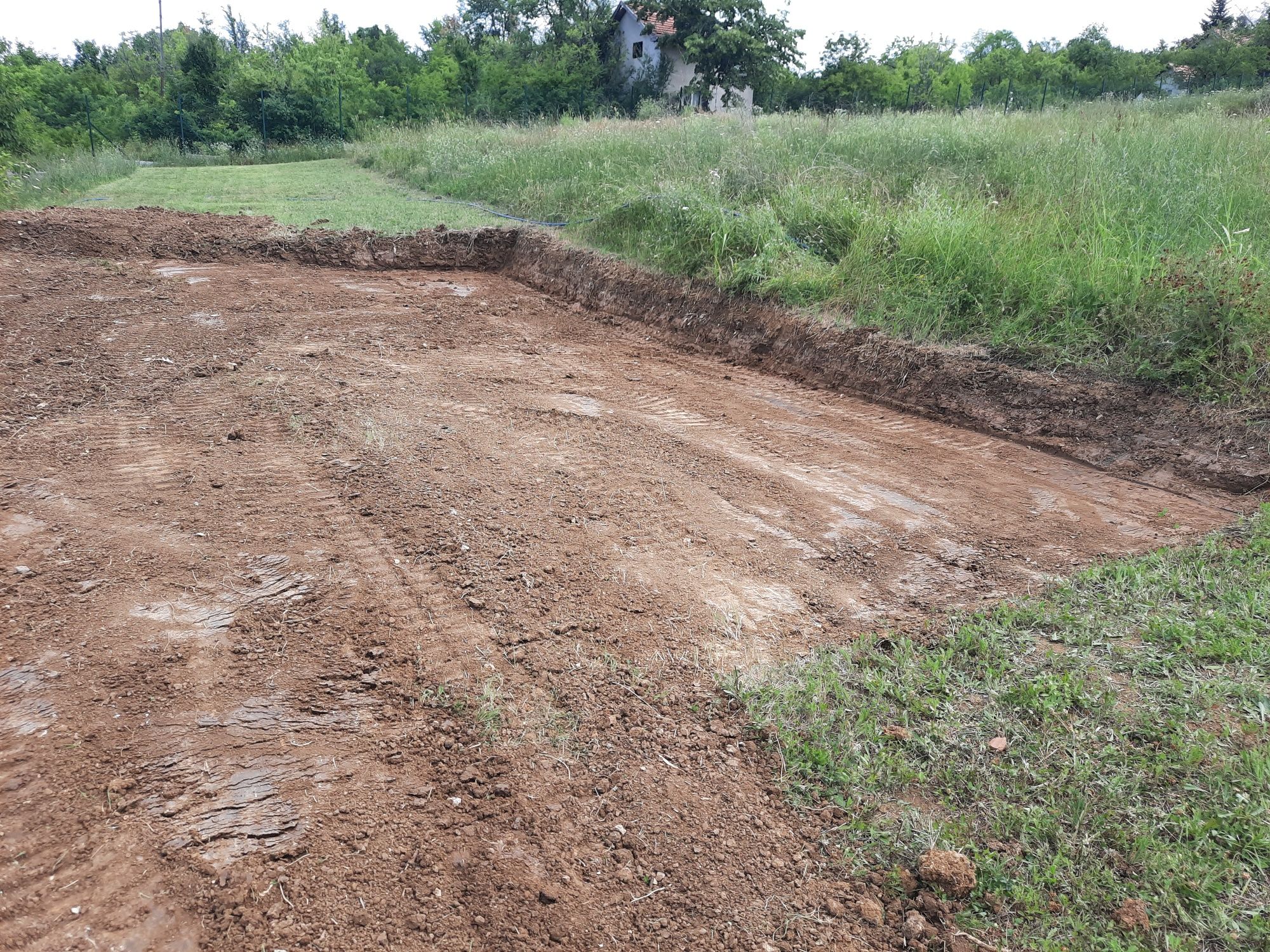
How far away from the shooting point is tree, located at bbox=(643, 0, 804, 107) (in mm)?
25844

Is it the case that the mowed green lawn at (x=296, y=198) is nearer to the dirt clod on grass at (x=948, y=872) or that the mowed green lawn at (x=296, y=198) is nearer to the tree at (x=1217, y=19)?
the dirt clod on grass at (x=948, y=872)

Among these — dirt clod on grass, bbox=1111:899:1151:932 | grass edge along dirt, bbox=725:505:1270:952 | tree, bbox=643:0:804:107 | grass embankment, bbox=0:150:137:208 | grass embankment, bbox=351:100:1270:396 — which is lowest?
dirt clod on grass, bbox=1111:899:1151:932

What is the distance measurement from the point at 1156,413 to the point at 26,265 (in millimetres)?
10760

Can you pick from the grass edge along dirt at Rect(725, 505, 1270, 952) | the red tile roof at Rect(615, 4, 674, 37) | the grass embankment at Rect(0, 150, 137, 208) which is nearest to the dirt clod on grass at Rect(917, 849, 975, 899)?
the grass edge along dirt at Rect(725, 505, 1270, 952)

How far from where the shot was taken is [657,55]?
2991 cm

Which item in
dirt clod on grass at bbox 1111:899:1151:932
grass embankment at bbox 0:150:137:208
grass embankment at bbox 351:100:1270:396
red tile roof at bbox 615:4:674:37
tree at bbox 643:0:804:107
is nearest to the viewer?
dirt clod on grass at bbox 1111:899:1151:932

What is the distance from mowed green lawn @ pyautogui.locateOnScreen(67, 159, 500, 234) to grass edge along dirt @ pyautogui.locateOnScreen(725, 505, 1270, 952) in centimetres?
884

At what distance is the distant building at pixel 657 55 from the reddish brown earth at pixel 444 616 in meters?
24.8

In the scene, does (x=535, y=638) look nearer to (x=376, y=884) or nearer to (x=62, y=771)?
(x=376, y=884)

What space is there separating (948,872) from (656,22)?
104ft

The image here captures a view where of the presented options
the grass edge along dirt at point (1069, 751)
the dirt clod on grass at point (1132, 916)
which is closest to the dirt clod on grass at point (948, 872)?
the grass edge along dirt at point (1069, 751)

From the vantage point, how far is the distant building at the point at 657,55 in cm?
2797

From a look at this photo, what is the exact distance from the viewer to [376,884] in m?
2.14

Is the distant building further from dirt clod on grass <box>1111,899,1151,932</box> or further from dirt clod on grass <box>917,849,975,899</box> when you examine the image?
dirt clod on grass <box>1111,899,1151,932</box>
